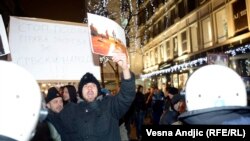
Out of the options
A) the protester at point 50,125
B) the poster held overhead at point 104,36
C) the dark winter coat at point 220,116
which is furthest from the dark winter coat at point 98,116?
the dark winter coat at point 220,116

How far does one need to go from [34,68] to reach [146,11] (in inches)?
1753

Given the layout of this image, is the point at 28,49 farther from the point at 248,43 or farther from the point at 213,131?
the point at 248,43

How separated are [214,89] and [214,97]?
47 millimetres

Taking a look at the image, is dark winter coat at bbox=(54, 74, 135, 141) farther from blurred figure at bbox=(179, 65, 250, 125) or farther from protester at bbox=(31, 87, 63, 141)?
blurred figure at bbox=(179, 65, 250, 125)

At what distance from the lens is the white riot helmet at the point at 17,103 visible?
5.31 feet

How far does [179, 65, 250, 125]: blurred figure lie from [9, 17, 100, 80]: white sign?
2.55 m

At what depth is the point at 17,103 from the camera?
1.64m

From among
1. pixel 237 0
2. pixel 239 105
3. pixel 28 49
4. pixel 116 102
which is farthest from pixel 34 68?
pixel 237 0

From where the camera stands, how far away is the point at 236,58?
20266 millimetres

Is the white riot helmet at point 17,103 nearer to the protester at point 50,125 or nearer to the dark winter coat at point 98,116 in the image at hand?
the protester at point 50,125

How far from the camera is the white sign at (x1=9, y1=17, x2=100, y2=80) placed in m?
4.12

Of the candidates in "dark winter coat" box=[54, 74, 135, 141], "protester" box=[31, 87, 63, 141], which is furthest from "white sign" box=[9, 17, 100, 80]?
"dark winter coat" box=[54, 74, 135, 141]

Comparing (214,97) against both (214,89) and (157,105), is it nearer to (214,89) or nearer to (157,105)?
(214,89)

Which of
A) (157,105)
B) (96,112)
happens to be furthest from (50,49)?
(157,105)
